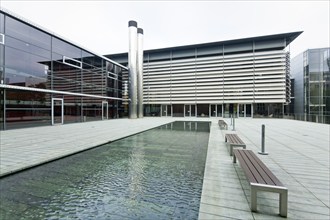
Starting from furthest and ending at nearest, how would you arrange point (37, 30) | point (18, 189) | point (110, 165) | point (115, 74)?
point (115, 74)
point (37, 30)
point (110, 165)
point (18, 189)

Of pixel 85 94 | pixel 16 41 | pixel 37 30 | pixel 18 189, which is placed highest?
pixel 37 30

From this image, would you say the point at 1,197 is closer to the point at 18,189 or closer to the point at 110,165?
the point at 18,189

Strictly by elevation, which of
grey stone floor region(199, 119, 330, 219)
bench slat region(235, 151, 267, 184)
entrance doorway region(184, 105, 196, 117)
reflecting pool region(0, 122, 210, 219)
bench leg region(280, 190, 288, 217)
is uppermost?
entrance doorway region(184, 105, 196, 117)

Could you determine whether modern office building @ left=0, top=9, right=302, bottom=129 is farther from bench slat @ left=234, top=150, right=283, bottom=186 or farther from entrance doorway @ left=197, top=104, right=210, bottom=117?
bench slat @ left=234, top=150, right=283, bottom=186

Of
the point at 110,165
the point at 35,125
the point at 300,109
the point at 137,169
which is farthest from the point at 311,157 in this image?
the point at 300,109

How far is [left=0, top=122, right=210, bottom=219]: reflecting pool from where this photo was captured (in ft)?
10.8

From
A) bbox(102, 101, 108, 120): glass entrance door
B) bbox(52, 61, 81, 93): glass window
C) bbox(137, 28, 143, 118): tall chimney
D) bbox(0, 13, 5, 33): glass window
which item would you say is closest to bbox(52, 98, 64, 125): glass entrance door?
bbox(52, 61, 81, 93): glass window

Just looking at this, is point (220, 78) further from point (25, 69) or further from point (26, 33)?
point (25, 69)

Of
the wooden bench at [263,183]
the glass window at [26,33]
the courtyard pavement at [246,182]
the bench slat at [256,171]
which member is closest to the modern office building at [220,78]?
the glass window at [26,33]

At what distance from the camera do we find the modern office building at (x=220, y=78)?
1276 inches

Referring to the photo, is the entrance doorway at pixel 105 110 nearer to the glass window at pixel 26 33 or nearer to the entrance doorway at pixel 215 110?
the glass window at pixel 26 33

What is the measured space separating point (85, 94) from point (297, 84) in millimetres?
42676

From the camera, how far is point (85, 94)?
73.6ft

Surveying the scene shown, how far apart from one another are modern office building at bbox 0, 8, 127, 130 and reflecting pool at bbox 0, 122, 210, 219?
11.8 meters
